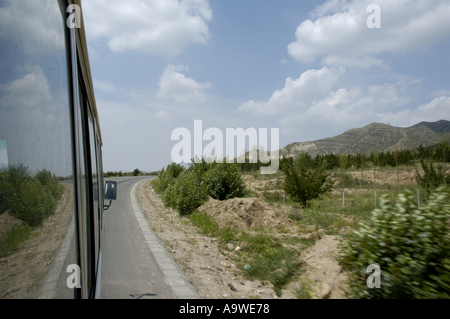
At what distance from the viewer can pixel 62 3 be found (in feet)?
3.87

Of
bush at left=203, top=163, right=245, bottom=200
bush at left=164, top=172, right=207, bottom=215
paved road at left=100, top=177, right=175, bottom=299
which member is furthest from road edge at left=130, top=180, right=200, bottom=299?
bush at left=203, top=163, right=245, bottom=200

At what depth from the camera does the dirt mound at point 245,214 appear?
10266 mm

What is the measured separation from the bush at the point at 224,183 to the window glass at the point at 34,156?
42.8 ft

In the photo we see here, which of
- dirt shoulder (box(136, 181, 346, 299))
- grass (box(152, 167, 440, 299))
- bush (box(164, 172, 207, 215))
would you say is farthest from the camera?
bush (box(164, 172, 207, 215))

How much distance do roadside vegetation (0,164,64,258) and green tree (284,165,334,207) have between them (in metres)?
15.0

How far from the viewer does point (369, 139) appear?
9719 centimetres

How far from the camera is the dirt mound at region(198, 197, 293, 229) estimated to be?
33.7 feet

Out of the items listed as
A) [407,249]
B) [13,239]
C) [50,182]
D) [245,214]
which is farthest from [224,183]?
[13,239]

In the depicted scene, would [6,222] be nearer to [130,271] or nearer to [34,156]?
[34,156]

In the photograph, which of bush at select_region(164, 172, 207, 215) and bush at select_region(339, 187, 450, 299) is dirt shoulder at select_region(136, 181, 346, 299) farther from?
bush at select_region(164, 172, 207, 215)

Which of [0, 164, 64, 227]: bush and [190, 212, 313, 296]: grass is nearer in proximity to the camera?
[0, 164, 64, 227]: bush

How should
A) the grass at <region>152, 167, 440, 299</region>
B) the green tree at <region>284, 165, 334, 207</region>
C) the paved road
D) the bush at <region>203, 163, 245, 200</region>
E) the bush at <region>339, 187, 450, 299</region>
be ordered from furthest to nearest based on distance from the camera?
the green tree at <region>284, 165, 334, 207</region> < the bush at <region>203, 163, 245, 200</region> < the grass at <region>152, 167, 440, 299</region> < the paved road < the bush at <region>339, 187, 450, 299</region>

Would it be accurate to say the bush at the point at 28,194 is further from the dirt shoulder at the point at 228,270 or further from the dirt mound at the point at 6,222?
the dirt shoulder at the point at 228,270

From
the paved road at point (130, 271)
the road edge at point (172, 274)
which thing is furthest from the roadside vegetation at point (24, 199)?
the road edge at point (172, 274)
